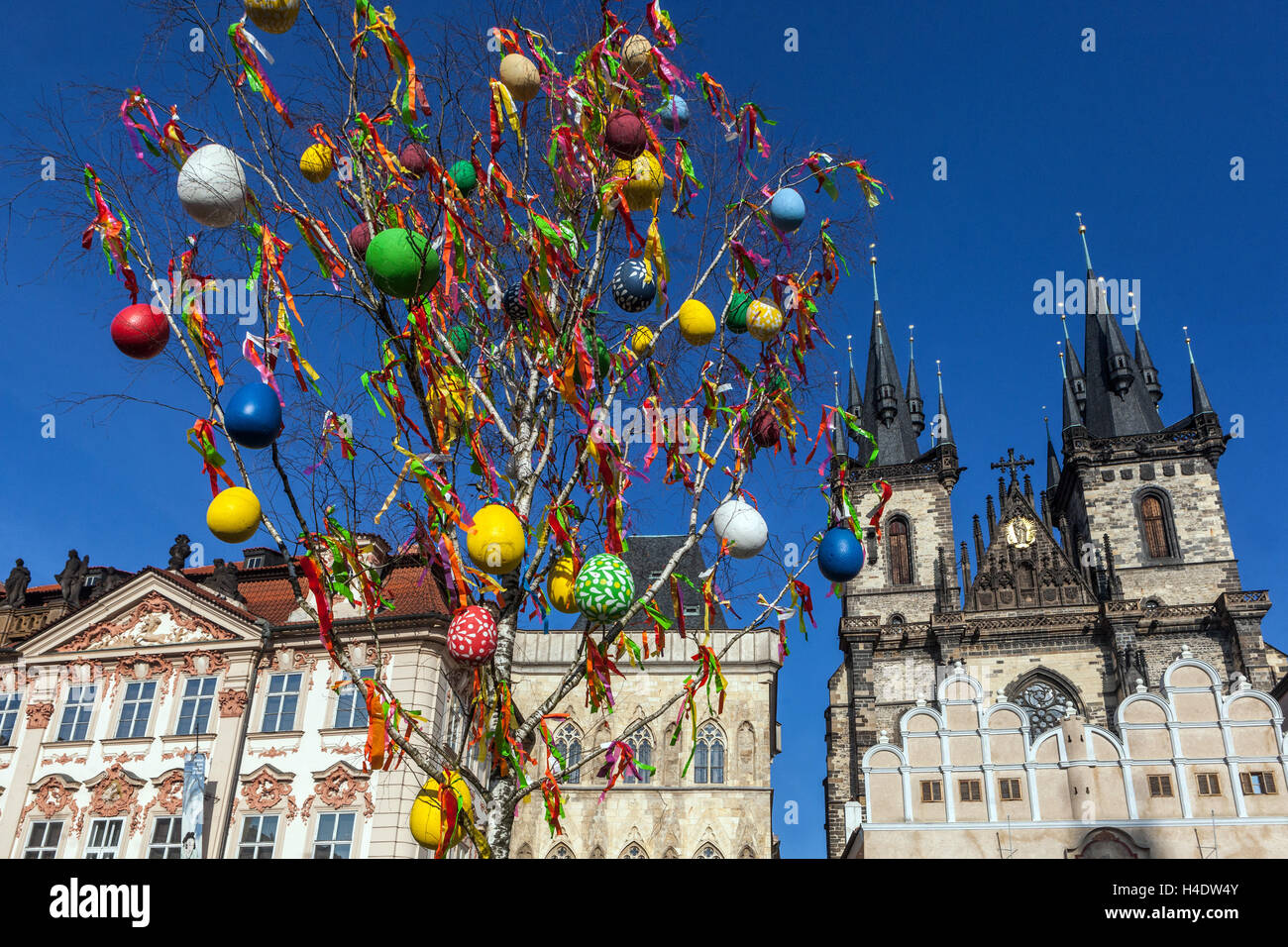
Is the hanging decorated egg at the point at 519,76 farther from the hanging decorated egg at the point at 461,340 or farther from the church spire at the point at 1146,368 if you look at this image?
the church spire at the point at 1146,368

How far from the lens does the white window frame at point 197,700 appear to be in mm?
18000

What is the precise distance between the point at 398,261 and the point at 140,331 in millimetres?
1403

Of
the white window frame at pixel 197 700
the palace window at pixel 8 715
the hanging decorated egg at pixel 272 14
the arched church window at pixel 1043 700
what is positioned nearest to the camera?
the hanging decorated egg at pixel 272 14

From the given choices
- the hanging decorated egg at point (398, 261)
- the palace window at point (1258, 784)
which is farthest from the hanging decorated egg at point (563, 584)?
the palace window at point (1258, 784)

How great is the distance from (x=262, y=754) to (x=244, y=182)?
1513 cm

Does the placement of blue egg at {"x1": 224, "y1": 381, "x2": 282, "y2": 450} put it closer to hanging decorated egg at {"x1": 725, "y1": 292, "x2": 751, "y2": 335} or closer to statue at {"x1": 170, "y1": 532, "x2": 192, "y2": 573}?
hanging decorated egg at {"x1": 725, "y1": 292, "x2": 751, "y2": 335}

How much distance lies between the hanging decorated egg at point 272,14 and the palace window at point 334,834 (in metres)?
14.7

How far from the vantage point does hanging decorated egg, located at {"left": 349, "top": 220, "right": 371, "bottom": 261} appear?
557cm

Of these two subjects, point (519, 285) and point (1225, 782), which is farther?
point (1225, 782)

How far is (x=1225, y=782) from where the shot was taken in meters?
20.1

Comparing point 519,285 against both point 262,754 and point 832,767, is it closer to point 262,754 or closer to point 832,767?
point 262,754

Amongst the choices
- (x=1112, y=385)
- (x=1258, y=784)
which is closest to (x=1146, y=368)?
(x=1112, y=385)
